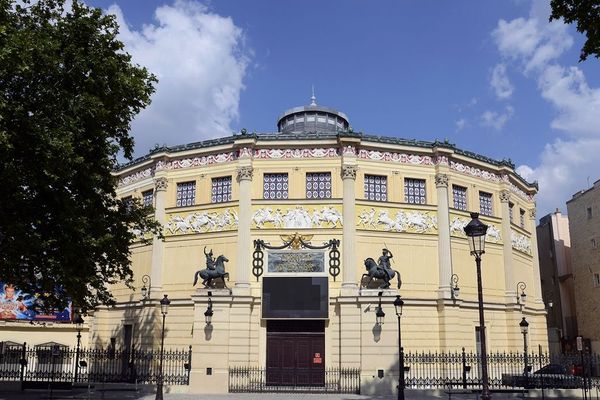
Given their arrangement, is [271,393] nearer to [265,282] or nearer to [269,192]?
[265,282]

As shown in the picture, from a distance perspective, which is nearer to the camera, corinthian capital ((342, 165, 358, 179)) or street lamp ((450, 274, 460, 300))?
street lamp ((450, 274, 460, 300))

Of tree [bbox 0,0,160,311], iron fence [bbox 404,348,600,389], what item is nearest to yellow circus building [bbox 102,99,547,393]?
iron fence [bbox 404,348,600,389]

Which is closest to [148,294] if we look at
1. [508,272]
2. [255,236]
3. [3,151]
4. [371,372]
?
[255,236]

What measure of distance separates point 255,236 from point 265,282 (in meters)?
2.62

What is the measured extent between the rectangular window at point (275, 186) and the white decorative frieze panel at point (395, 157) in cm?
450

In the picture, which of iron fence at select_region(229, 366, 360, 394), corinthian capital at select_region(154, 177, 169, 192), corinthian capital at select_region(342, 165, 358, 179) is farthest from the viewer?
corinthian capital at select_region(154, 177, 169, 192)

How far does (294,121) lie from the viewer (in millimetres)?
41281

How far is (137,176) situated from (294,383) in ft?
54.5

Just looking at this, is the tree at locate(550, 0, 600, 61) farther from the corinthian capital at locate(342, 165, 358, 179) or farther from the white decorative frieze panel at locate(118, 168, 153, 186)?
the white decorative frieze panel at locate(118, 168, 153, 186)

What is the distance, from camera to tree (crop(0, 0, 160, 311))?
17.6m

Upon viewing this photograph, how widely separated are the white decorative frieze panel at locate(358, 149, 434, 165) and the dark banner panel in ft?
24.2

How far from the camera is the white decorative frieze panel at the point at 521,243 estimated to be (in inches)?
1462

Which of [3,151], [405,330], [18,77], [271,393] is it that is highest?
[18,77]

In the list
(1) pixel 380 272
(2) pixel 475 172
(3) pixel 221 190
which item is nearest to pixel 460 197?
(2) pixel 475 172
